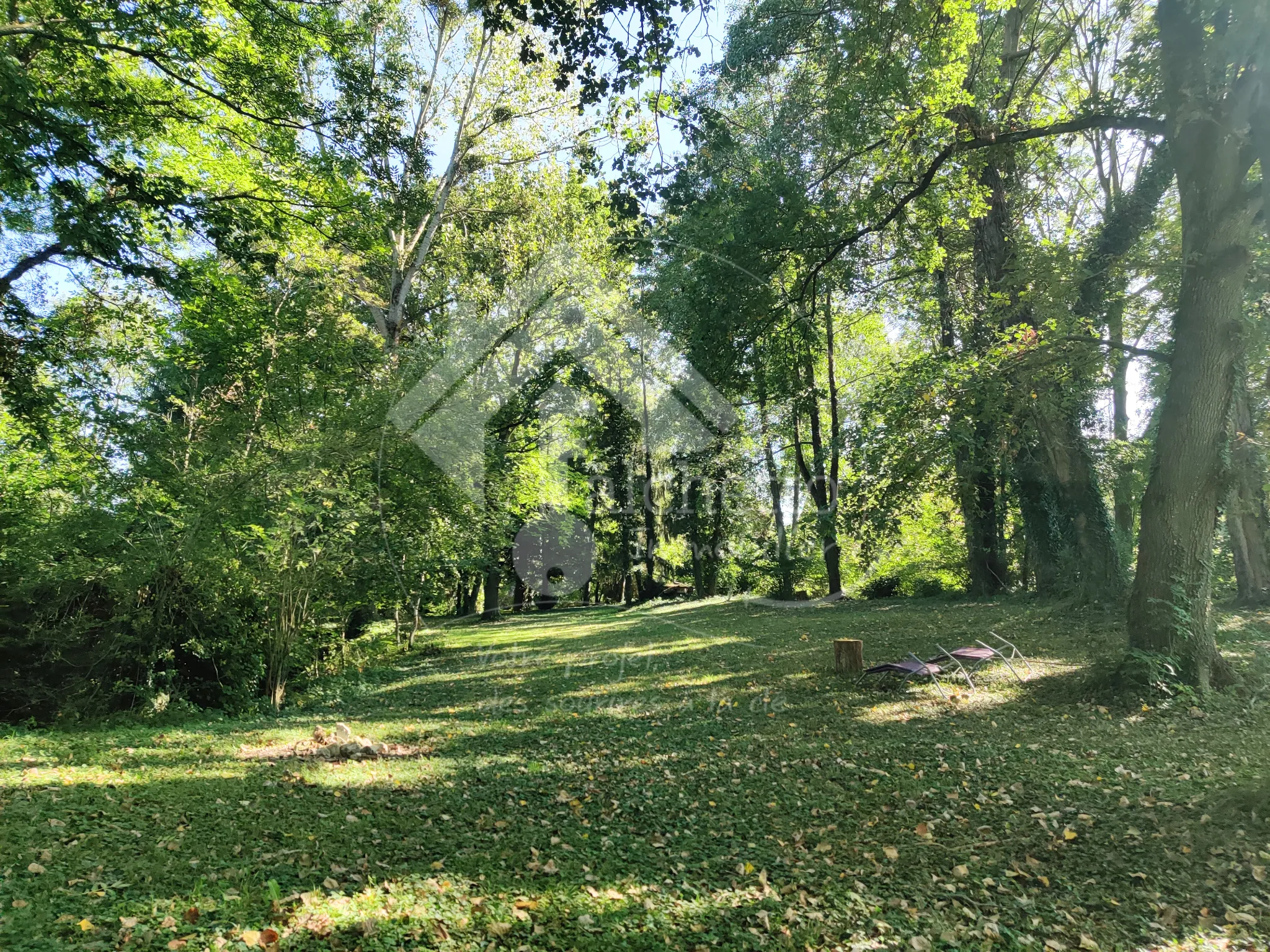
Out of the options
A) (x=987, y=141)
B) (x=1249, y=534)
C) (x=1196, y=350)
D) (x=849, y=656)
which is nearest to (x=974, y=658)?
(x=849, y=656)

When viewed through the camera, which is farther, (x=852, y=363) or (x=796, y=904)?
(x=852, y=363)

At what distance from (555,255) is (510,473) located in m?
7.92

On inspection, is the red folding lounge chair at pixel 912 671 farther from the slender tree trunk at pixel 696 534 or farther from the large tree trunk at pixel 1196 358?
the slender tree trunk at pixel 696 534

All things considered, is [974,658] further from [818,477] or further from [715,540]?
[715,540]

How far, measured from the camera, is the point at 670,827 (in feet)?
14.8

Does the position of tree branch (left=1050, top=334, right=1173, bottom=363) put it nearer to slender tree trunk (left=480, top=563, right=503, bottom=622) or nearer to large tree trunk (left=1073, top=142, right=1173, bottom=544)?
large tree trunk (left=1073, top=142, right=1173, bottom=544)

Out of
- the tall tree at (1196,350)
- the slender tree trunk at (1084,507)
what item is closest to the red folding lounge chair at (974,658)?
the tall tree at (1196,350)

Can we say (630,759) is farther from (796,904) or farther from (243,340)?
(243,340)

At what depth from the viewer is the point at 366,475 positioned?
9969 millimetres

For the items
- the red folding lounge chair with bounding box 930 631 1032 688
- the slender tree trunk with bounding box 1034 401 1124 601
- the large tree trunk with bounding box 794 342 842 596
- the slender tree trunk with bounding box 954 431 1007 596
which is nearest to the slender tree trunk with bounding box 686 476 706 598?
the large tree trunk with bounding box 794 342 842 596

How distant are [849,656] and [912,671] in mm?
1364

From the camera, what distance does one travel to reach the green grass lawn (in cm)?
314

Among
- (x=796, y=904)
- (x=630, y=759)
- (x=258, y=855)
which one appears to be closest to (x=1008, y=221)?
(x=630, y=759)

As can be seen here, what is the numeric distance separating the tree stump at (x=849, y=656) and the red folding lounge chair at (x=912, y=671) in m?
0.40
